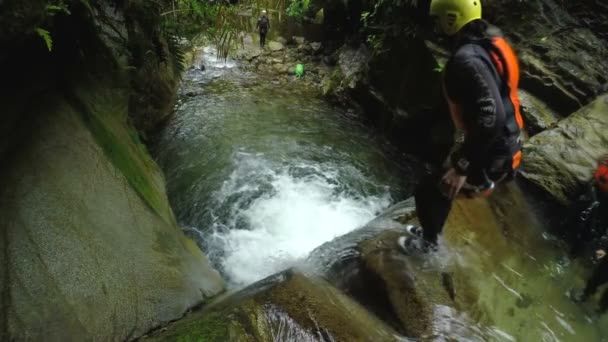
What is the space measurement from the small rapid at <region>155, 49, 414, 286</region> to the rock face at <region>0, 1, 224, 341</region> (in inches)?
67.3

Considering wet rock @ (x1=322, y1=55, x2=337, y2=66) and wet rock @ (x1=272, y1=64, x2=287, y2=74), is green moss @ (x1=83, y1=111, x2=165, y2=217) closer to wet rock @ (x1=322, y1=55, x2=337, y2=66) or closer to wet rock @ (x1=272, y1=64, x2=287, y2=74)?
wet rock @ (x1=272, y1=64, x2=287, y2=74)

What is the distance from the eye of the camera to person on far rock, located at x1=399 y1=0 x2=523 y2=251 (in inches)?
97.3

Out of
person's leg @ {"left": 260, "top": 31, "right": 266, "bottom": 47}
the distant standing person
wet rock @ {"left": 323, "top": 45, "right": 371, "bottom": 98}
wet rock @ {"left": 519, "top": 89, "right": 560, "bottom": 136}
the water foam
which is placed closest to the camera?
the water foam

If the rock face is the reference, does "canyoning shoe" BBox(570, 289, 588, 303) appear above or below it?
below

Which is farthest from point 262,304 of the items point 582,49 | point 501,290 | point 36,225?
point 582,49

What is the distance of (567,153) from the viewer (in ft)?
15.6

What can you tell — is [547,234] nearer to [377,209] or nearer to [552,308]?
[552,308]

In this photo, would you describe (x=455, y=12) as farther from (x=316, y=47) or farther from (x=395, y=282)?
(x=316, y=47)

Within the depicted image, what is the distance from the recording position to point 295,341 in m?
2.37

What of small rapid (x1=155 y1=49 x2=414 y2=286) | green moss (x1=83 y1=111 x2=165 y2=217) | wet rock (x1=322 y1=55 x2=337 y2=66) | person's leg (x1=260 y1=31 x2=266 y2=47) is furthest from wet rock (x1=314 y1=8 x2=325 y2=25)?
green moss (x1=83 y1=111 x2=165 y2=217)

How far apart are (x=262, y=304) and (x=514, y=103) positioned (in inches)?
93.9

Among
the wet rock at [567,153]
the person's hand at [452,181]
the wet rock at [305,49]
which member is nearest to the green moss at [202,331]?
the person's hand at [452,181]

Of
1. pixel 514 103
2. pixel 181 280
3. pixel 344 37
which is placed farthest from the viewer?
pixel 344 37

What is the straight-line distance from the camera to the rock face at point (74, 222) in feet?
7.48
